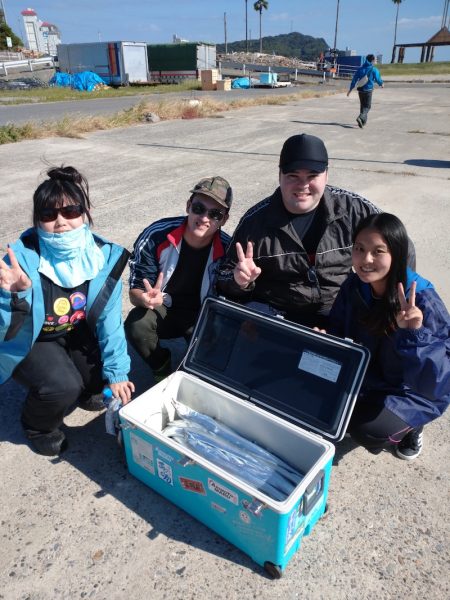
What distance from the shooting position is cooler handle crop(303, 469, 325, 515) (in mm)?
1643

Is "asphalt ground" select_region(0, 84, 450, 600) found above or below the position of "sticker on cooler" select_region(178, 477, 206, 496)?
below

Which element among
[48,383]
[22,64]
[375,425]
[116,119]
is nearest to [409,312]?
[375,425]

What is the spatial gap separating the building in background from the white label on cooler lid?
4079 inches

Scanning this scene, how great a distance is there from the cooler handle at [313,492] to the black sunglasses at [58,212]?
62.8 inches

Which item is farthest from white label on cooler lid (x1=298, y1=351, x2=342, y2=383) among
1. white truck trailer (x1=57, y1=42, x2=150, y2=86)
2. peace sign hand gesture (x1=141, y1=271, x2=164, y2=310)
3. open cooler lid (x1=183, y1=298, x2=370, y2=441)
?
white truck trailer (x1=57, y1=42, x2=150, y2=86)

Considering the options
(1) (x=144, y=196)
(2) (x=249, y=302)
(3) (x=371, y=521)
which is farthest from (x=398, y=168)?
(3) (x=371, y=521)

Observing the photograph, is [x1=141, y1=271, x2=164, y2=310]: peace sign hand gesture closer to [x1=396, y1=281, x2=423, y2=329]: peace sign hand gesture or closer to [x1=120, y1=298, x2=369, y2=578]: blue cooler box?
[x1=120, y1=298, x2=369, y2=578]: blue cooler box

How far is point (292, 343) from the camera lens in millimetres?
2154

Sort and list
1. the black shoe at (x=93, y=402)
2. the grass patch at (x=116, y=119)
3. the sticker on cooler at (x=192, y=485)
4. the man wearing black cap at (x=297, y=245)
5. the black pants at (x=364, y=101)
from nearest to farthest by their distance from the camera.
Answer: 1. the sticker on cooler at (x=192, y=485)
2. the man wearing black cap at (x=297, y=245)
3. the black shoe at (x=93, y=402)
4. the grass patch at (x=116, y=119)
5. the black pants at (x=364, y=101)

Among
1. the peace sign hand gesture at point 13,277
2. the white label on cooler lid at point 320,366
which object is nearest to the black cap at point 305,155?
the white label on cooler lid at point 320,366

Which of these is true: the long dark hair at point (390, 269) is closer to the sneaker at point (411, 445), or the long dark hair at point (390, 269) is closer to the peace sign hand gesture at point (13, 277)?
the sneaker at point (411, 445)

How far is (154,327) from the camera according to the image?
271 cm

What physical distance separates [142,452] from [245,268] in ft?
3.37

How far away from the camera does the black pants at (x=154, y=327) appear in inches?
104
